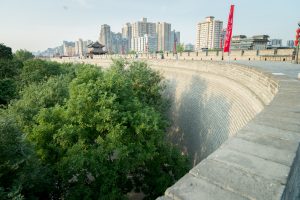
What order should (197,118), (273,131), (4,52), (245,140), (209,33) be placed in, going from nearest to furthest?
(245,140) < (273,131) < (197,118) < (4,52) < (209,33)

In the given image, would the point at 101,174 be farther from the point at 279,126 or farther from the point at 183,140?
the point at 183,140

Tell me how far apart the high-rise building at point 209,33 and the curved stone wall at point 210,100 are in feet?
382

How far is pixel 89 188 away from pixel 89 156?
1352mm

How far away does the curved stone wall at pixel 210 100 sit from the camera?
422 inches

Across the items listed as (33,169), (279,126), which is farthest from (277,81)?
(33,169)

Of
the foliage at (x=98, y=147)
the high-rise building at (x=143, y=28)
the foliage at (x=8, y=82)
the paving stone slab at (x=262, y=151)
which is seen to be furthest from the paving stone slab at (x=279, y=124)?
the high-rise building at (x=143, y=28)

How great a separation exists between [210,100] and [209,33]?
125685 mm

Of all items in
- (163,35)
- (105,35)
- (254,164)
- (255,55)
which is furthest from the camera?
(105,35)

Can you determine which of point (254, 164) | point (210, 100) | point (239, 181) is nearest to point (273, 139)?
point (254, 164)

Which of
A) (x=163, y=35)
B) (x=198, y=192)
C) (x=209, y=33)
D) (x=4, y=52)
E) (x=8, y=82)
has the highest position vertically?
(x=163, y=35)

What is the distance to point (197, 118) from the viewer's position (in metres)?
17.6

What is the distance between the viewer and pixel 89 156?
8.82 meters

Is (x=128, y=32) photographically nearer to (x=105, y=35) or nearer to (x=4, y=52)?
(x=105, y=35)

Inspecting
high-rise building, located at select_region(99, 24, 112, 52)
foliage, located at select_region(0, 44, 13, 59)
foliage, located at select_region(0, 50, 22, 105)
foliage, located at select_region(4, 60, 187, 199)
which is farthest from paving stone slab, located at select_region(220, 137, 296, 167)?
high-rise building, located at select_region(99, 24, 112, 52)
